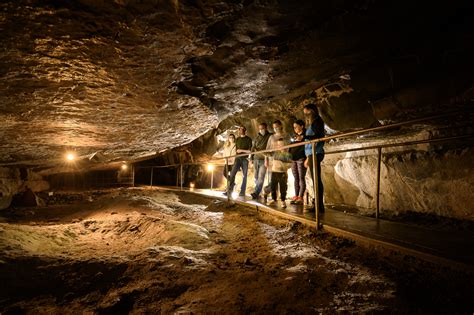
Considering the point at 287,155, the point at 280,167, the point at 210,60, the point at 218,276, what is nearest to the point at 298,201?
the point at 280,167

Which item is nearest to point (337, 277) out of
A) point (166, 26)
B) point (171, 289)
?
point (171, 289)

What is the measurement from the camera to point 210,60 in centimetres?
336

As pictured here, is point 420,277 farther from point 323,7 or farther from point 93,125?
point 93,125

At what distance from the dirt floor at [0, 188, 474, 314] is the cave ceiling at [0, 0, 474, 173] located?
2153mm

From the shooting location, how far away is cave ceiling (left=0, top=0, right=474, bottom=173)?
7.46 ft

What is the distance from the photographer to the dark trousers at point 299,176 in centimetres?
501

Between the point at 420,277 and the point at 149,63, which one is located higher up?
the point at 149,63

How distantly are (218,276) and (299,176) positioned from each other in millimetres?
3222

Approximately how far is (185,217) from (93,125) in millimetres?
2757

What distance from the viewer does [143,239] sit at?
3896 millimetres

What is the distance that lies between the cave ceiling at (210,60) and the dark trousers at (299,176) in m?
1.57

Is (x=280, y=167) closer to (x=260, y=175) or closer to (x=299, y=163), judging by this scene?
(x=299, y=163)

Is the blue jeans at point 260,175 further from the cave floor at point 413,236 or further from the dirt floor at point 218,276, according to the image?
the dirt floor at point 218,276

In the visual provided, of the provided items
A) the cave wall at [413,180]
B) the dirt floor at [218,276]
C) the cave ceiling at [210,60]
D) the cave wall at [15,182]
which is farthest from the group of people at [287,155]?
the cave wall at [15,182]
